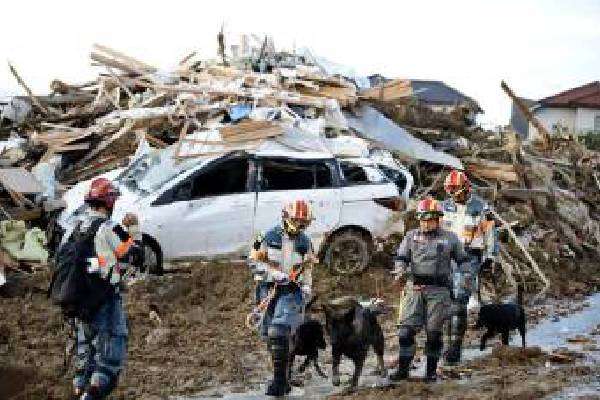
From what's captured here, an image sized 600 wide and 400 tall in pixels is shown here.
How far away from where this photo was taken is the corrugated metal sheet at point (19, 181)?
14320 millimetres

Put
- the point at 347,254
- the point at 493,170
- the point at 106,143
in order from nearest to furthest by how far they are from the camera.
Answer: the point at 347,254 < the point at 106,143 < the point at 493,170

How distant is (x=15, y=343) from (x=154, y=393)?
2.23 metres

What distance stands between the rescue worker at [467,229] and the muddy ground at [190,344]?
767mm

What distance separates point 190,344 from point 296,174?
395 centimetres

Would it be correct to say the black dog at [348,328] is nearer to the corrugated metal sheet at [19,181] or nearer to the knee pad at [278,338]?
the knee pad at [278,338]

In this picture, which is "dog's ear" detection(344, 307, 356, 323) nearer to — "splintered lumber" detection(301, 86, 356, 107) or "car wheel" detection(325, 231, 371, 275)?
"car wheel" detection(325, 231, 371, 275)

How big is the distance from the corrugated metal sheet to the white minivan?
42.3 inches

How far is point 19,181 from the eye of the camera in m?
14.5

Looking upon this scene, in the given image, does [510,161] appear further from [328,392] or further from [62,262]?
[62,262]

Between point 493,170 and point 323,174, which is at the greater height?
point 493,170

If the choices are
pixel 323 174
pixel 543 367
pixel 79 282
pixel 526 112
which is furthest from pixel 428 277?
pixel 526 112

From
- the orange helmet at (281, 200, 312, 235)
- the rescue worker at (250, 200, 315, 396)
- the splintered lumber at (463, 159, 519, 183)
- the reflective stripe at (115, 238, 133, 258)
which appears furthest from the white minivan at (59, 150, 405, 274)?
the reflective stripe at (115, 238, 133, 258)

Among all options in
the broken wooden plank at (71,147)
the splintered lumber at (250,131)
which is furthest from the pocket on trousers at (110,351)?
the broken wooden plank at (71,147)

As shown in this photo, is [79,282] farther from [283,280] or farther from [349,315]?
[349,315]
